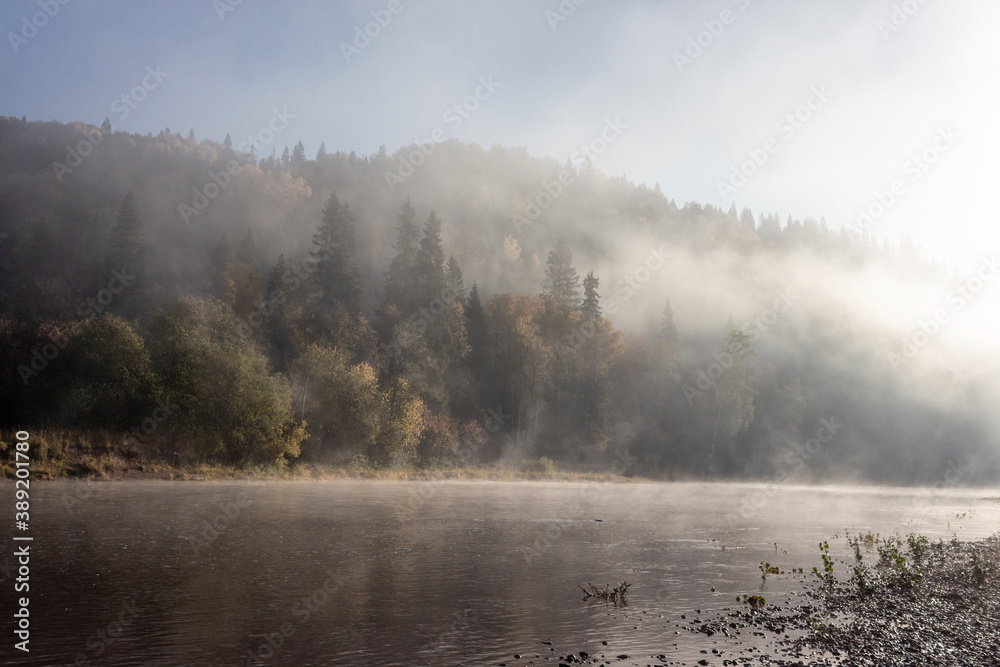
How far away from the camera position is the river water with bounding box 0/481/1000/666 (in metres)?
12.1

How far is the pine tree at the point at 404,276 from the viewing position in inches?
3821

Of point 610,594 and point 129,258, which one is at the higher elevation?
point 129,258

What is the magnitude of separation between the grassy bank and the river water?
6.46 m

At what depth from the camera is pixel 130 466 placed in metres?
48.5

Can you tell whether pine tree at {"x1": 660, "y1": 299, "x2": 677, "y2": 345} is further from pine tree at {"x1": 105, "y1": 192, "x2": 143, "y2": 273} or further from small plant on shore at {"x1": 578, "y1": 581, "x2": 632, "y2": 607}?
small plant on shore at {"x1": 578, "y1": 581, "x2": 632, "y2": 607}

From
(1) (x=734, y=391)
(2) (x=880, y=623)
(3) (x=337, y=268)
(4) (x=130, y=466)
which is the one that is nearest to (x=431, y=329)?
(3) (x=337, y=268)

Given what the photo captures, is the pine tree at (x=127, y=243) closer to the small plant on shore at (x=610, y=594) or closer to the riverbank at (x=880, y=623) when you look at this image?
the small plant on shore at (x=610, y=594)

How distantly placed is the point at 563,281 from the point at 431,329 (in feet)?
97.1

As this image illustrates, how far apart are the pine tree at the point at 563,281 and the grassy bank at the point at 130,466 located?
4533 centimetres

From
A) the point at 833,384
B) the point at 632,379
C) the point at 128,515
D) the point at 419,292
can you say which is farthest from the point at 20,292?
the point at 833,384

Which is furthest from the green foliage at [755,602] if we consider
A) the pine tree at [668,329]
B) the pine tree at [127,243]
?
the pine tree at [127,243]

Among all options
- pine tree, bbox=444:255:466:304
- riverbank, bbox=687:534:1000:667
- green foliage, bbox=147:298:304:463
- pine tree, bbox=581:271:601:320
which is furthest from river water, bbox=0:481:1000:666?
pine tree, bbox=581:271:601:320

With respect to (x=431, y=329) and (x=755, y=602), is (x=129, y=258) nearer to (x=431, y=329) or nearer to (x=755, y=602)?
(x=431, y=329)

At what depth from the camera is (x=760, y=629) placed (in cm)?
1395
